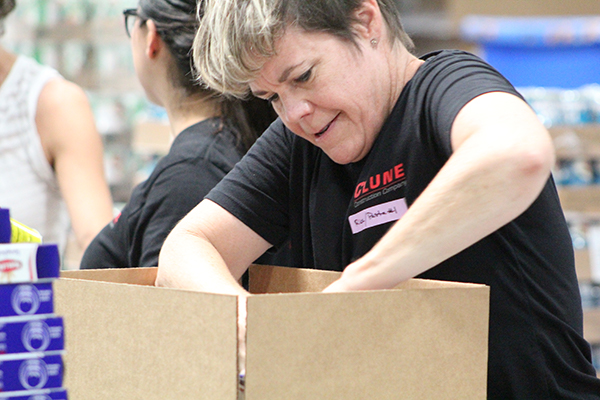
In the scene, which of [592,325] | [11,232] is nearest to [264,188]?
[11,232]

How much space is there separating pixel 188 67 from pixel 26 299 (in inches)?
46.5

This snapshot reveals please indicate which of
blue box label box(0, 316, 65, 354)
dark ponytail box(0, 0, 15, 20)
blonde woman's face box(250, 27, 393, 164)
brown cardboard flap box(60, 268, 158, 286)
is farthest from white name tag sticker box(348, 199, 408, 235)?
dark ponytail box(0, 0, 15, 20)

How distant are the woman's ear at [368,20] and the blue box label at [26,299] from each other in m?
0.78

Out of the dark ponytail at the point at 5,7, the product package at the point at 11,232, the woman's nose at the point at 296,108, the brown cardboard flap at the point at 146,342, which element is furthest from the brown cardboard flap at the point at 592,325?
the product package at the point at 11,232

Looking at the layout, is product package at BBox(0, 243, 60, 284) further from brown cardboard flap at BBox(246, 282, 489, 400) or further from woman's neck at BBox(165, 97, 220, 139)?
woman's neck at BBox(165, 97, 220, 139)

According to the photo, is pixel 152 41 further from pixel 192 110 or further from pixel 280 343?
pixel 280 343

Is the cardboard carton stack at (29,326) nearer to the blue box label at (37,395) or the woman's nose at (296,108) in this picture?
the blue box label at (37,395)

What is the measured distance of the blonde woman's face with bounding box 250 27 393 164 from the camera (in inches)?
49.9

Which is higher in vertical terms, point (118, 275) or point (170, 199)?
point (170, 199)

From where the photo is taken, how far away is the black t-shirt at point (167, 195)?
166 cm

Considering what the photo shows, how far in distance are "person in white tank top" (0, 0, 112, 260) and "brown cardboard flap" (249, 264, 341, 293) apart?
811 mm

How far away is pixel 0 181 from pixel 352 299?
1502 mm

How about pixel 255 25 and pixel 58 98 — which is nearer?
pixel 255 25

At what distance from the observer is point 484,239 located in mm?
1168
